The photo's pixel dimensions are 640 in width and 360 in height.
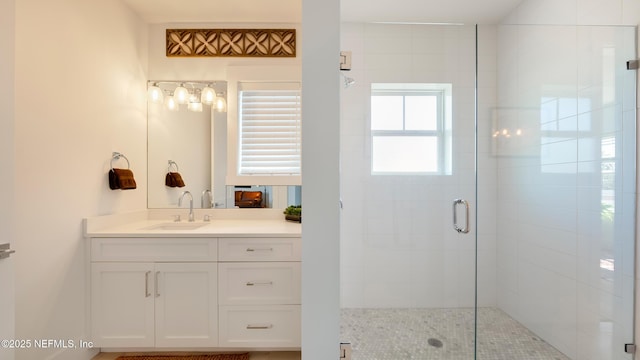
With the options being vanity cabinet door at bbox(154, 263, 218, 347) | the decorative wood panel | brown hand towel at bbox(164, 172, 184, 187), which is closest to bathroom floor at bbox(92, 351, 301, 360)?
vanity cabinet door at bbox(154, 263, 218, 347)

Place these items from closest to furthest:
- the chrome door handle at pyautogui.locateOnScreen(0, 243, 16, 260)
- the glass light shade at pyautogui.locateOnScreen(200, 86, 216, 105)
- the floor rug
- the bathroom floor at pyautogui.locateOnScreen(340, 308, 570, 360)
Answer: the chrome door handle at pyautogui.locateOnScreen(0, 243, 16, 260) < the bathroom floor at pyautogui.locateOnScreen(340, 308, 570, 360) < the floor rug < the glass light shade at pyautogui.locateOnScreen(200, 86, 216, 105)

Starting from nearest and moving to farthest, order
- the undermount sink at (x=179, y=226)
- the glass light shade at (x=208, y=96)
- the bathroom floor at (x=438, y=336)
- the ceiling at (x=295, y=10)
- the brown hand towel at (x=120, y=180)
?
the bathroom floor at (x=438, y=336)
the brown hand towel at (x=120, y=180)
the ceiling at (x=295, y=10)
the undermount sink at (x=179, y=226)
the glass light shade at (x=208, y=96)

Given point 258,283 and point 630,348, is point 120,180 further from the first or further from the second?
point 630,348

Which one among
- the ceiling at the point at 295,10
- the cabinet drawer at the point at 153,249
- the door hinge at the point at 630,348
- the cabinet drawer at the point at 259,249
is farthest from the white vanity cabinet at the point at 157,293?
A: the door hinge at the point at 630,348

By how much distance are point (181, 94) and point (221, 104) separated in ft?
1.09

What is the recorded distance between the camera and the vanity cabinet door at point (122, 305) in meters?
1.92

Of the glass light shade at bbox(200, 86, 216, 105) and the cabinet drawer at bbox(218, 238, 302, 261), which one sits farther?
the glass light shade at bbox(200, 86, 216, 105)

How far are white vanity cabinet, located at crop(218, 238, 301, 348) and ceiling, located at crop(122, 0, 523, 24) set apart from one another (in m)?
1.73

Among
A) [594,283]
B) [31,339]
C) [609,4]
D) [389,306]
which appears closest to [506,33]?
[609,4]

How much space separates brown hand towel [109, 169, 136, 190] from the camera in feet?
6.91

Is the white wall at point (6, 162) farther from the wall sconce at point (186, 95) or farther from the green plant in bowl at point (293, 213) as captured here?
the green plant in bowl at point (293, 213)

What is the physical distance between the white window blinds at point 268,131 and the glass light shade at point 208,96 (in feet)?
0.72

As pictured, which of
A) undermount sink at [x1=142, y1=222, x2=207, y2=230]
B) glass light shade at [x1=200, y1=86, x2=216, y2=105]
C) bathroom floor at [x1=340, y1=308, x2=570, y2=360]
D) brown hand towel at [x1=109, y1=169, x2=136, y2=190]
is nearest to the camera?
bathroom floor at [x1=340, y1=308, x2=570, y2=360]

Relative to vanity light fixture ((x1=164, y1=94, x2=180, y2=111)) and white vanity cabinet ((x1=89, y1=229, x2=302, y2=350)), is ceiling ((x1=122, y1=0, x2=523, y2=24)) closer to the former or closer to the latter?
vanity light fixture ((x1=164, y1=94, x2=180, y2=111))
